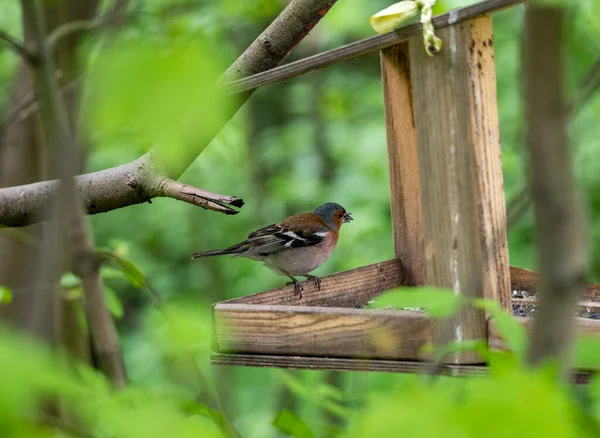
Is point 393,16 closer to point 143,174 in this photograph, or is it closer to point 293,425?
point 143,174

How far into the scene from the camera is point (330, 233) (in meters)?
4.48

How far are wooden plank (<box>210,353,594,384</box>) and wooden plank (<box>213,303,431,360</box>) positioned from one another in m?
0.02

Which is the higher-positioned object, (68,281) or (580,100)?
(580,100)

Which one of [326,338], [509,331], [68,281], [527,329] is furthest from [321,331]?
[68,281]

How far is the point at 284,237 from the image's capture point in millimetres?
4348

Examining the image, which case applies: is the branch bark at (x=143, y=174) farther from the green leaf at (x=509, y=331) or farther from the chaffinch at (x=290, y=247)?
the green leaf at (x=509, y=331)

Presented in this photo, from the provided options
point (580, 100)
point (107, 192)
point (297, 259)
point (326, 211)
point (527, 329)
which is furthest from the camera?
point (326, 211)

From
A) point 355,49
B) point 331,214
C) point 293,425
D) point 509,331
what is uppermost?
point 355,49

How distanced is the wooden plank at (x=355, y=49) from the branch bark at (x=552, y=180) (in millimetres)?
1540

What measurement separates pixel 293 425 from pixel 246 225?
23.1 ft

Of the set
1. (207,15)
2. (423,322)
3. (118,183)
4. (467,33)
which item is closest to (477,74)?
(467,33)

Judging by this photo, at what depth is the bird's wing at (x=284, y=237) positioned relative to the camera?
4.34 meters

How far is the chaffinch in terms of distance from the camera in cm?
430

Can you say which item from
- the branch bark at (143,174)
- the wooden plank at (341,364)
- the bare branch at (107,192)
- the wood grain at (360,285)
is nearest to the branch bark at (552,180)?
the wooden plank at (341,364)
